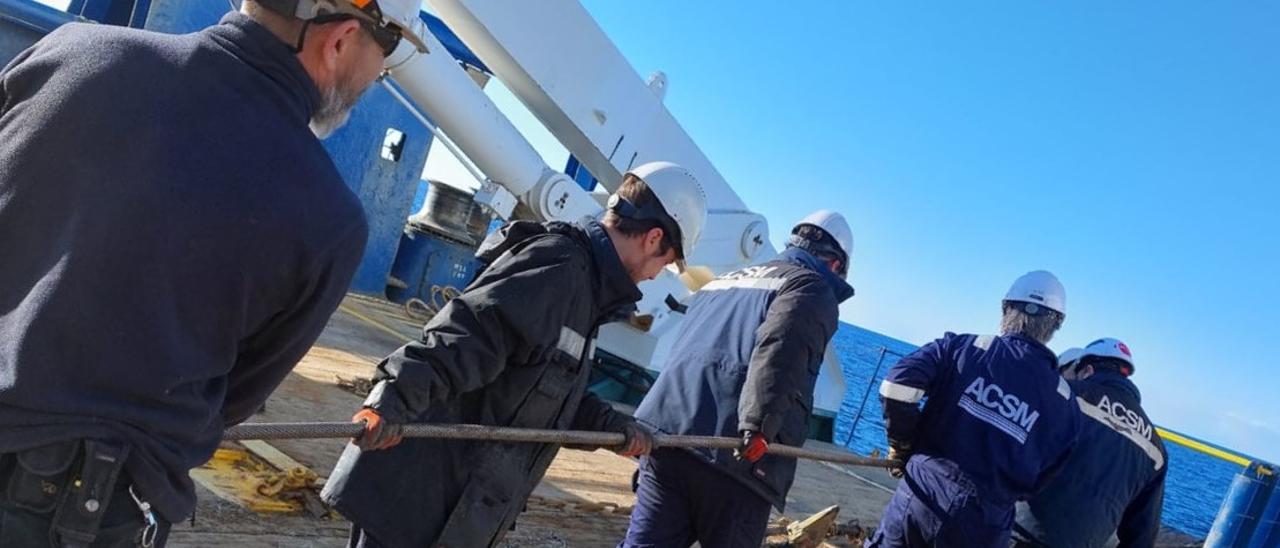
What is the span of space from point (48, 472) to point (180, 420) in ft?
0.65

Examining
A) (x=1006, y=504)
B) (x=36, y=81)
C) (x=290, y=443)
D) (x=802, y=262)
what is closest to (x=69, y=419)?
(x=36, y=81)

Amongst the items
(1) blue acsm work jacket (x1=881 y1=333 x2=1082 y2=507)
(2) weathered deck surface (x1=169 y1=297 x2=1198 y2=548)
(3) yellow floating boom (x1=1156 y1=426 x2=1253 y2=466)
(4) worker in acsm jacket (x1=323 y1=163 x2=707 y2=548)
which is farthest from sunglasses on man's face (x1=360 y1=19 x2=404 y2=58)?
(3) yellow floating boom (x1=1156 y1=426 x2=1253 y2=466)

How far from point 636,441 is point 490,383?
Answer: 2.44 ft

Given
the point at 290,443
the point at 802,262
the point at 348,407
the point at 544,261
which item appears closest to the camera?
the point at 544,261

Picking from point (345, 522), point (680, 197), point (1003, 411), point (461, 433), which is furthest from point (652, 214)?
point (1003, 411)

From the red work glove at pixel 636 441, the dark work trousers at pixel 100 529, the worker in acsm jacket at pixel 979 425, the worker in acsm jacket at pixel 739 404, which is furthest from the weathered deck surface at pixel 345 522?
the dark work trousers at pixel 100 529

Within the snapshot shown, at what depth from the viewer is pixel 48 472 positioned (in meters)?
1.50

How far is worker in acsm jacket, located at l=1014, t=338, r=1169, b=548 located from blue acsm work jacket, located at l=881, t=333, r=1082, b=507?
0.96 ft

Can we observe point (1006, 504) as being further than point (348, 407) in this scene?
No

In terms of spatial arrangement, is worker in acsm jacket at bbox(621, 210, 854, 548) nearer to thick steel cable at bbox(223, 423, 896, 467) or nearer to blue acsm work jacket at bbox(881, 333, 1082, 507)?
thick steel cable at bbox(223, 423, 896, 467)

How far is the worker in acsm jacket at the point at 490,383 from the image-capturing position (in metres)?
2.64

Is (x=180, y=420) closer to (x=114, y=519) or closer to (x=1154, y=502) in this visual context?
(x=114, y=519)

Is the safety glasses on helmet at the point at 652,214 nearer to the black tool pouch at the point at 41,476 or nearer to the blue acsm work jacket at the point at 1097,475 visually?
the black tool pouch at the point at 41,476

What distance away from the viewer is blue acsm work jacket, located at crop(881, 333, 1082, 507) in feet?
14.8
